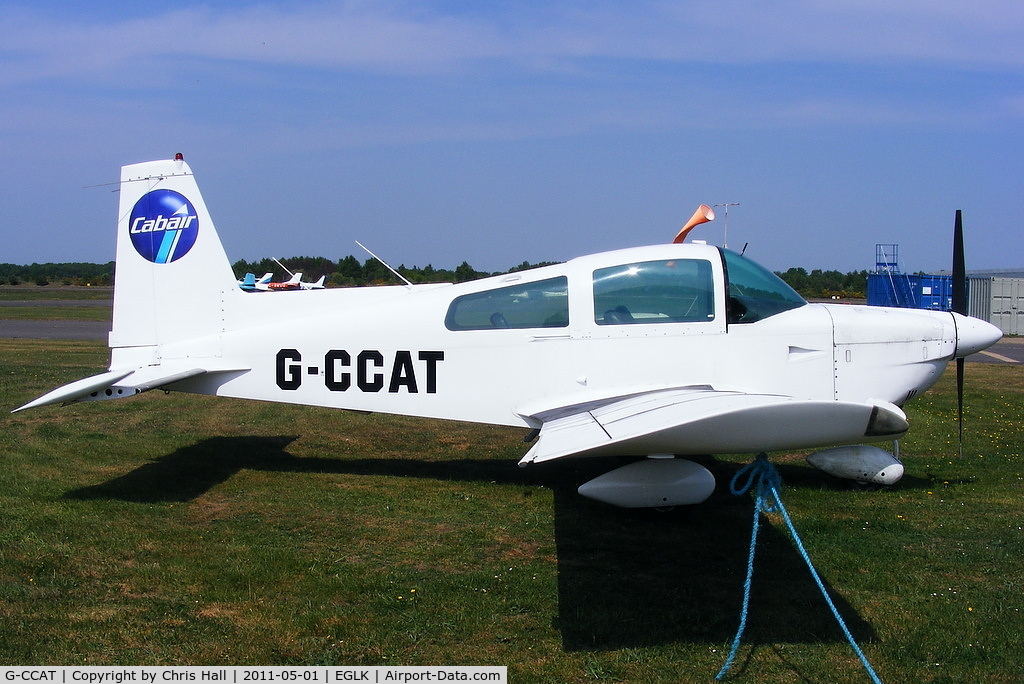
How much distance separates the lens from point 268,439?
369 inches

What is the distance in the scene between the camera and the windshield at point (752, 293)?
6258mm

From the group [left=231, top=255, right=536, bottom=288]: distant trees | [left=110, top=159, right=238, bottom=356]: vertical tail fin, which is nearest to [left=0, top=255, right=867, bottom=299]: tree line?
[left=231, top=255, right=536, bottom=288]: distant trees

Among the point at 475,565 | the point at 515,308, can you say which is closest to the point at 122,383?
the point at 515,308

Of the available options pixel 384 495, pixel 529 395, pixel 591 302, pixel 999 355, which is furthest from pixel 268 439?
pixel 999 355

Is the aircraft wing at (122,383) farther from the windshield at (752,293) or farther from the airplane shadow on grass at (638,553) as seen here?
the windshield at (752,293)

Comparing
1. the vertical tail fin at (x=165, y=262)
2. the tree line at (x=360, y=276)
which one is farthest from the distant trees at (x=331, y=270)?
the vertical tail fin at (x=165, y=262)

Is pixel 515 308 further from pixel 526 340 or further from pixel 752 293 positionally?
pixel 752 293

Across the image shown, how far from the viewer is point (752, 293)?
20.8 ft

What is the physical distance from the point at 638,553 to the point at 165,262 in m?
5.12

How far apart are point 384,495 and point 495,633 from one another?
2.89m

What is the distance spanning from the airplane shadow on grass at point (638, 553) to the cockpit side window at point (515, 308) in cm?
162

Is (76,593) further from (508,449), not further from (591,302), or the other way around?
(508,449)

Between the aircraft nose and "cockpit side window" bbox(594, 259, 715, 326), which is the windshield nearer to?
"cockpit side window" bbox(594, 259, 715, 326)

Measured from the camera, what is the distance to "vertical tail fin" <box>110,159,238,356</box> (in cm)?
749
